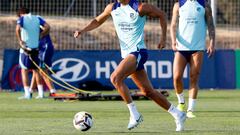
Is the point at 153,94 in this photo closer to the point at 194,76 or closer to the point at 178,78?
the point at 178,78

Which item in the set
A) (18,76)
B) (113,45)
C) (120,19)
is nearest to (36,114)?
(120,19)

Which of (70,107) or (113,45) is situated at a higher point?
(70,107)

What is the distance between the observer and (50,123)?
48.2 ft

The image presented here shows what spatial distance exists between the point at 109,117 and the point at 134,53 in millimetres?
2811

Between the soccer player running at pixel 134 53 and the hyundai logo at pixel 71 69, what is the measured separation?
13203 millimetres

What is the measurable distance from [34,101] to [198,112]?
5.59m

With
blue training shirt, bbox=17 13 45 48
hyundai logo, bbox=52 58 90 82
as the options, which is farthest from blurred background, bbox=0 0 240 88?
blue training shirt, bbox=17 13 45 48

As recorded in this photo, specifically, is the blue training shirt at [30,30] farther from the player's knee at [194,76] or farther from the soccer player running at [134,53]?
the soccer player running at [134,53]

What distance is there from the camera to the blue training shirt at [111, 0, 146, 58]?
45.1 ft

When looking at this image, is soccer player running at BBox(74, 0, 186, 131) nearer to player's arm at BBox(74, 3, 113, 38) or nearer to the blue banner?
player's arm at BBox(74, 3, 113, 38)

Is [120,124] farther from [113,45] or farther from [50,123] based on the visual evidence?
[113,45]

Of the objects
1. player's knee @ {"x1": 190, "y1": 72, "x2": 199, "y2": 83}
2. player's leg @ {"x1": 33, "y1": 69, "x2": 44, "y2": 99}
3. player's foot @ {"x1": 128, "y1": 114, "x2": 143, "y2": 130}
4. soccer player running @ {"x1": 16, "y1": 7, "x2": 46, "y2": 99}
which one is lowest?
player's leg @ {"x1": 33, "y1": 69, "x2": 44, "y2": 99}

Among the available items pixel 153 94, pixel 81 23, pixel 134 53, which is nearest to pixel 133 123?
pixel 153 94

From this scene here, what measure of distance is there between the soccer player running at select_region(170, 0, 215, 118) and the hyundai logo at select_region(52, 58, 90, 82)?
36.3 feet
